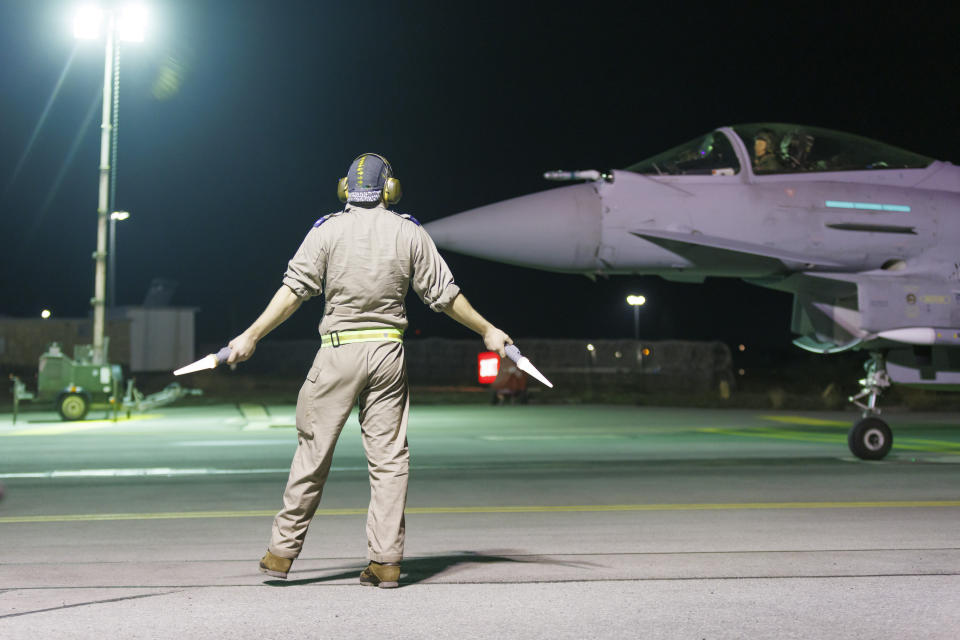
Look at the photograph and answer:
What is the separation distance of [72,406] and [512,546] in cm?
1606

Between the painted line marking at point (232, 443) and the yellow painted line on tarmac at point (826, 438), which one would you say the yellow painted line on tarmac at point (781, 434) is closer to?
the yellow painted line on tarmac at point (826, 438)

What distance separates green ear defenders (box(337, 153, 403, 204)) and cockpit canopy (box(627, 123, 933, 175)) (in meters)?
6.67

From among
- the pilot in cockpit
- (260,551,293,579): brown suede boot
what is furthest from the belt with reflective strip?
the pilot in cockpit

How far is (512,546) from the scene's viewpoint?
229 inches

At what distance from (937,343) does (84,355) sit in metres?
17.2

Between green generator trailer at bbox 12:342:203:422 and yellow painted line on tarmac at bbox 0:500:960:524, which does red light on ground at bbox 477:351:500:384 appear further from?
green generator trailer at bbox 12:342:203:422

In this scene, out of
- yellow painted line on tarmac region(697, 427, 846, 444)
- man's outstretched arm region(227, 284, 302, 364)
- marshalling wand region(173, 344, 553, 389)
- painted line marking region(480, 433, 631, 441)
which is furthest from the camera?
painted line marking region(480, 433, 631, 441)

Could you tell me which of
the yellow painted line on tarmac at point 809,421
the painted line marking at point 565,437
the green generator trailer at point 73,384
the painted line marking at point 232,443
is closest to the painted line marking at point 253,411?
the green generator trailer at point 73,384

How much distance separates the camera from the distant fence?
43.0 metres

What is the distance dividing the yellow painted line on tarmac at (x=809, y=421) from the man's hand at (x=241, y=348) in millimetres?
15034

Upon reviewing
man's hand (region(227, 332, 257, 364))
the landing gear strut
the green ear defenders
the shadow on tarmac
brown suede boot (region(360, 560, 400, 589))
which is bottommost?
the shadow on tarmac

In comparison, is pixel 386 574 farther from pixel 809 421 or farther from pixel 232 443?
pixel 809 421

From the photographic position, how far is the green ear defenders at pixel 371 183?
Answer: 4.89 meters

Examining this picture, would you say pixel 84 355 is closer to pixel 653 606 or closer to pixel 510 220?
pixel 510 220
